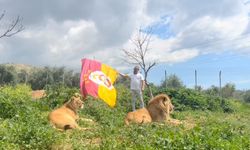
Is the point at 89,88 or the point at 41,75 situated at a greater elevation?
the point at 41,75

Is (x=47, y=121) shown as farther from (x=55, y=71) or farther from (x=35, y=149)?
(x=55, y=71)

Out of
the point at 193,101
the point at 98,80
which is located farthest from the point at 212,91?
the point at 98,80

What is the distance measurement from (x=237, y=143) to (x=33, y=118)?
4989mm

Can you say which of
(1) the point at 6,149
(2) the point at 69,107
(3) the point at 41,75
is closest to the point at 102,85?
(2) the point at 69,107

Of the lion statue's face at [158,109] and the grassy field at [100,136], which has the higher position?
the lion statue's face at [158,109]

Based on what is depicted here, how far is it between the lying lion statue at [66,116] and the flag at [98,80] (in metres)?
3.03

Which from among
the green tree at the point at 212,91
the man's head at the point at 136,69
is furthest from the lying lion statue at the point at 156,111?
the green tree at the point at 212,91

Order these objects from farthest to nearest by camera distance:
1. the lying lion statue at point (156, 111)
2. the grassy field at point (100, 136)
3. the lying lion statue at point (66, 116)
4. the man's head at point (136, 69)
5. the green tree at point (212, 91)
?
the green tree at point (212, 91)
the man's head at point (136, 69)
the lying lion statue at point (156, 111)
the lying lion statue at point (66, 116)
the grassy field at point (100, 136)

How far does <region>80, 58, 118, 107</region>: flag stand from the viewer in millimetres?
18189

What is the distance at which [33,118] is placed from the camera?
11.9m

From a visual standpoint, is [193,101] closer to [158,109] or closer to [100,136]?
[158,109]

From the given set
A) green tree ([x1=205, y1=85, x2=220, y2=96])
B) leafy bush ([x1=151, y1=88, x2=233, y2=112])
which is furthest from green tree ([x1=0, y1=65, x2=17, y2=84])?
leafy bush ([x1=151, y1=88, x2=233, y2=112])

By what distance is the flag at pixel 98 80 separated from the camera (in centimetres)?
1819

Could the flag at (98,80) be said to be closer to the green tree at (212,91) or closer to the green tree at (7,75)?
the green tree at (212,91)
